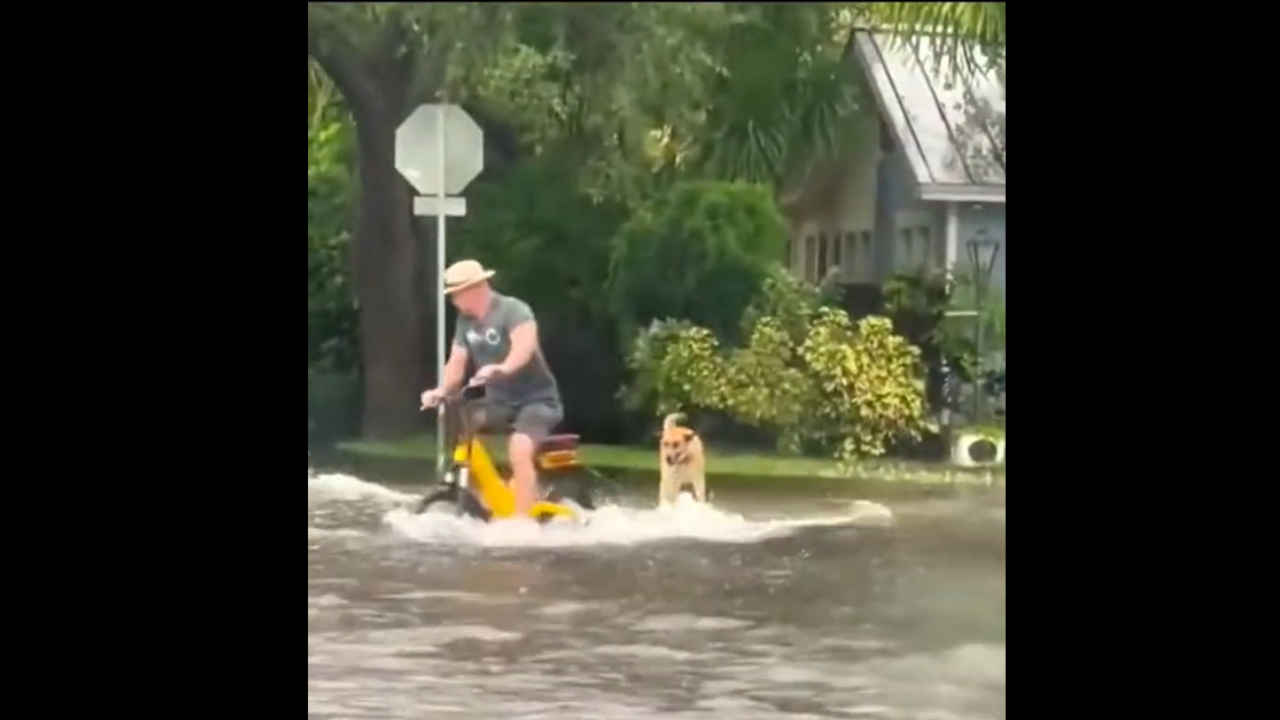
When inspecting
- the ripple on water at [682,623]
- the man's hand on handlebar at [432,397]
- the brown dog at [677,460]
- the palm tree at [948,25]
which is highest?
the palm tree at [948,25]

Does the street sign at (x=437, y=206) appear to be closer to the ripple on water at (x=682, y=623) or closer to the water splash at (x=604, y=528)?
the water splash at (x=604, y=528)

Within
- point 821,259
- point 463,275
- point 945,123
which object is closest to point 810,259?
point 821,259

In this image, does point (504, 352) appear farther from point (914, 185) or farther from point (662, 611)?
point (914, 185)

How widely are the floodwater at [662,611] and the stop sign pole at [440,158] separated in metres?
0.09

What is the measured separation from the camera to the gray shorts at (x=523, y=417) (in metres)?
1.03

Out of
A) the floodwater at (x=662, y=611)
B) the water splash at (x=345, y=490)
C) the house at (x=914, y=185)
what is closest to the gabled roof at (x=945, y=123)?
the house at (x=914, y=185)

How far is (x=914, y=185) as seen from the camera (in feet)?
3.51

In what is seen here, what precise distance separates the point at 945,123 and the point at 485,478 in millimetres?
427

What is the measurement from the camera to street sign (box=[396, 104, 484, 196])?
3.43 ft

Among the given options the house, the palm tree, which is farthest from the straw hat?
the palm tree
